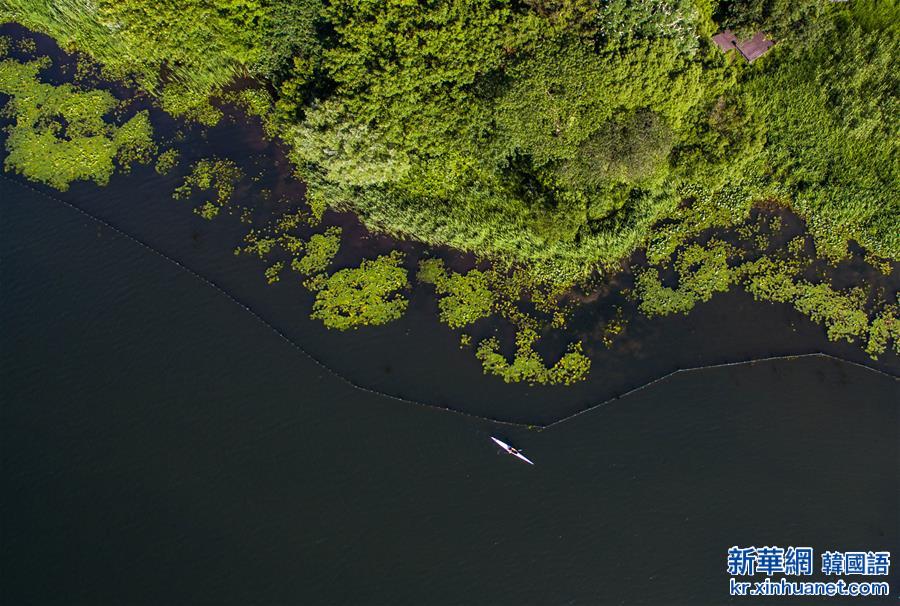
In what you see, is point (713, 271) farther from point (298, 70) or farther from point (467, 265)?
point (298, 70)

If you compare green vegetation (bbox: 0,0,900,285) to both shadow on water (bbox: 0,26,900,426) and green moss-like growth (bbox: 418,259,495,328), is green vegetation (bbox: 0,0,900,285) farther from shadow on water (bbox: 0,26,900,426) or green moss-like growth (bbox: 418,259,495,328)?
shadow on water (bbox: 0,26,900,426)

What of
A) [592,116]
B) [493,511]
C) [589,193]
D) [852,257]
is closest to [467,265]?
[589,193]

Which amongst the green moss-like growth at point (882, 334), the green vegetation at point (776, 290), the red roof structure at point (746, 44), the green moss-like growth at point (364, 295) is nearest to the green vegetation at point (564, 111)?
the red roof structure at point (746, 44)

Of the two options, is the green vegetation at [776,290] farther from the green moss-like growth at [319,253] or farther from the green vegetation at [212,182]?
the green vegetation at [212,182]

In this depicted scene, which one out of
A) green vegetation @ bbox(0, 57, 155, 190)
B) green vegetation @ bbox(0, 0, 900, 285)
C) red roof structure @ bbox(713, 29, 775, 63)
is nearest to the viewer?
green vegetation @ bbox(0, 0, 900, 285)

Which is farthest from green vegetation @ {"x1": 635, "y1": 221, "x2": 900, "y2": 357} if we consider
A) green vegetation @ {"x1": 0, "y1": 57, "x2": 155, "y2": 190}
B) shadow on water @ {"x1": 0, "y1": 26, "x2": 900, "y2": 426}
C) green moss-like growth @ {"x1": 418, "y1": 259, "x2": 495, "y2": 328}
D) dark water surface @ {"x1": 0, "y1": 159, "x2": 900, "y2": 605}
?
green vegetation @ {"x1": 0, "y1": 57, "x2": 155, "y2": 190}

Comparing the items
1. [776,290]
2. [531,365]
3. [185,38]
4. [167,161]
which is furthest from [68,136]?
[776,290]
